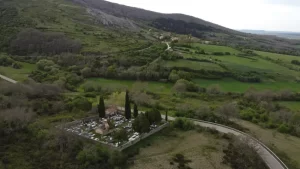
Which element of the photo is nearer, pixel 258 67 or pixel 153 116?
pixel 153 116

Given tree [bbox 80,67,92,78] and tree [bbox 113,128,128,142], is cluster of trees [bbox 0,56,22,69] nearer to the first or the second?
tree [bbox 80,67,92,78]

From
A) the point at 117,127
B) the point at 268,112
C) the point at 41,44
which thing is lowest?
the point at 268,112

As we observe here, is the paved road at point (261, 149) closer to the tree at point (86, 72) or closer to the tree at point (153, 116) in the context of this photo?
the tree at point (153, 116)

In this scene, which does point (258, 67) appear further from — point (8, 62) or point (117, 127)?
point (8, 62)

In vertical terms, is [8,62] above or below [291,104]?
above

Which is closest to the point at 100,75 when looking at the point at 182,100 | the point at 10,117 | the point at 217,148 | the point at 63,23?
the point at 182,100

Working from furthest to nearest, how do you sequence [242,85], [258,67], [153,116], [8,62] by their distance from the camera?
[258,67] → [8,62] → [242,85] → [153,116]

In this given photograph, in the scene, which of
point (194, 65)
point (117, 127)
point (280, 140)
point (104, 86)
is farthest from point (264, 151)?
point (194, 65)

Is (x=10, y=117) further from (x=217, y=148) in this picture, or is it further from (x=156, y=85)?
(x=156, y=85)

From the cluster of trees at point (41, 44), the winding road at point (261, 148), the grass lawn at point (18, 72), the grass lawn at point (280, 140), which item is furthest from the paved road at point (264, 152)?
the cluster of trees at point (41, 44)
